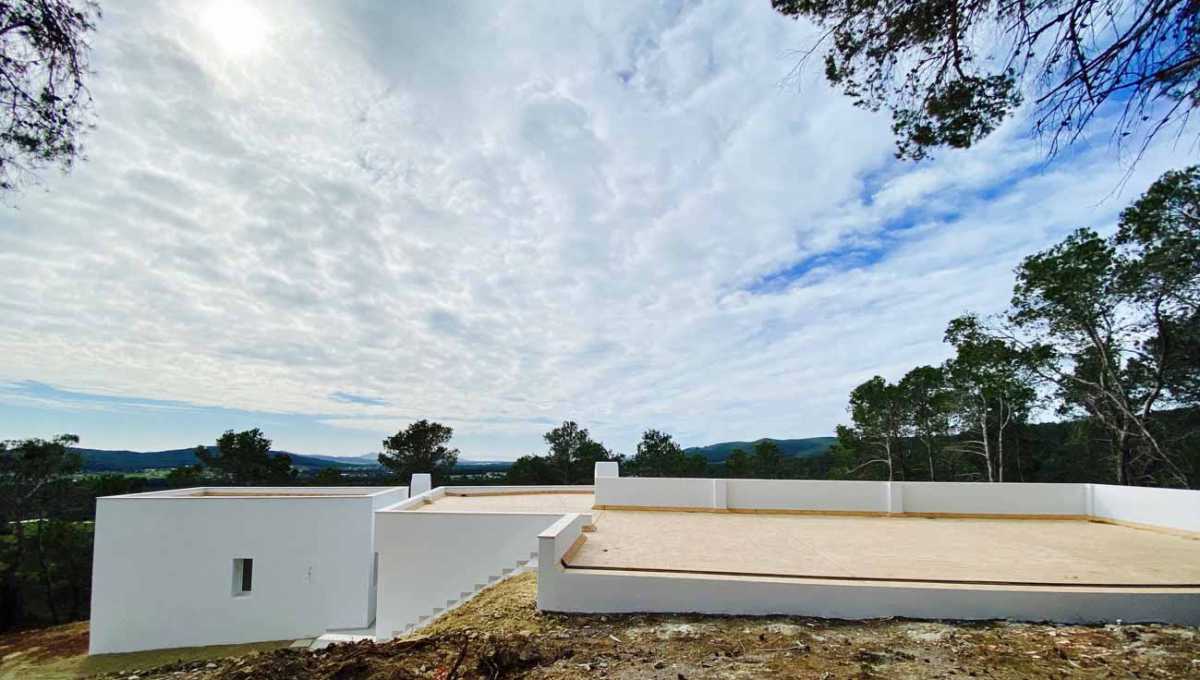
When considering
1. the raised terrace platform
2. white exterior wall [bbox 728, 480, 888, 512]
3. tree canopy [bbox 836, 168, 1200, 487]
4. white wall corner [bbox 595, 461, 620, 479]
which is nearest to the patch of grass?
white wall corner [bbox 595, 461, 620, 479]

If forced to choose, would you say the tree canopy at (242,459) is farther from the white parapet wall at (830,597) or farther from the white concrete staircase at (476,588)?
the white parapet wall at (830,597)

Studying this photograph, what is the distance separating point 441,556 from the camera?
8531 mm

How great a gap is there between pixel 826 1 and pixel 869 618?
5.81 metres

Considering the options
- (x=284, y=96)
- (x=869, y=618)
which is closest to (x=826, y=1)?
(x=869, y=618)

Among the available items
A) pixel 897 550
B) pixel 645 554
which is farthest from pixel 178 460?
pixel 897 550

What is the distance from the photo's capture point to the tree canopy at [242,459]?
2684cm

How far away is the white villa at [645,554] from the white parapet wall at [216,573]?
0.12 ft

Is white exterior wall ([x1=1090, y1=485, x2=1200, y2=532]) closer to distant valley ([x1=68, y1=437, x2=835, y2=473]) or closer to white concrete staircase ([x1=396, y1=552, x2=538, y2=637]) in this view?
white concrete staircase ([x1=396, y1=552, x2=538, y2=637])

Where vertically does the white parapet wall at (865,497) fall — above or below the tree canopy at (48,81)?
below

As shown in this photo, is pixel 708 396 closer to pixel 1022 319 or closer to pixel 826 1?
pixel 1022 319

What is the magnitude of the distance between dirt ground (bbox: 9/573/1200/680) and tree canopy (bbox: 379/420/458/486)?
81.8 ft

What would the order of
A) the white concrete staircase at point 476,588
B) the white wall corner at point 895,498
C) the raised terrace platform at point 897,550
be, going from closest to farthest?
the raised terrace platform at point 897,550 → the white concrete staircase at point 476,588 → the white wall corner at point 895,498

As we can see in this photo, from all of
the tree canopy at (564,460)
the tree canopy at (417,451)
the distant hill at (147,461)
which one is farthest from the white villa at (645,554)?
the distant hill at (147,461)

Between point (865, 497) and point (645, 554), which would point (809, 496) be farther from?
point (645, 554)
